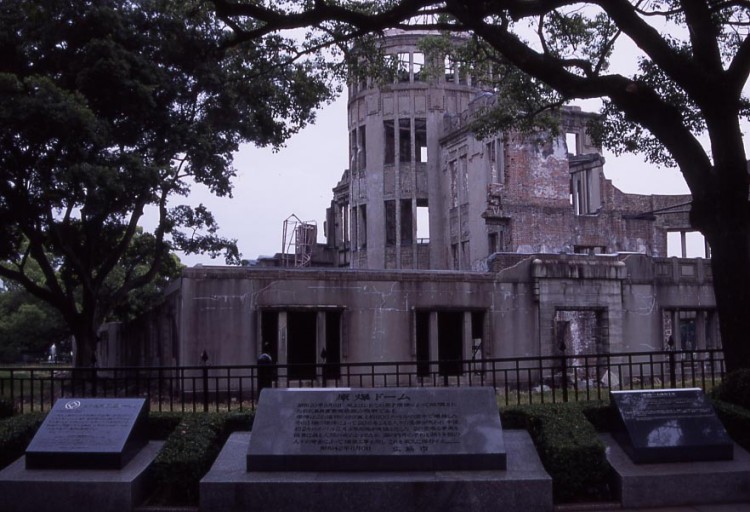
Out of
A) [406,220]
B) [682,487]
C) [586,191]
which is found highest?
[586,191]

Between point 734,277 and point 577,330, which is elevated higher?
point 734,277

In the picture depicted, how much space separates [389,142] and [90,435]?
38777mm

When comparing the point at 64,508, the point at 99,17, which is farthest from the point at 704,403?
the point at 99,17

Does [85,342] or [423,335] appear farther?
[85,342]

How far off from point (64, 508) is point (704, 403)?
6861 mm

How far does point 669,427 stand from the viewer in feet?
29.5

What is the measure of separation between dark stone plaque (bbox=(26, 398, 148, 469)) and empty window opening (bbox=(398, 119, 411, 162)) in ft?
123

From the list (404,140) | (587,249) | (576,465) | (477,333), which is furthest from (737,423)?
(404,140)

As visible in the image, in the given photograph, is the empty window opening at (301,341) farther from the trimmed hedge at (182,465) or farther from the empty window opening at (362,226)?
the empty window opening at (362,226)

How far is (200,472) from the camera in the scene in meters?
8.84

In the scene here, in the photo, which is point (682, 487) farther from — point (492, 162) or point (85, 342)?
point (492, 162)

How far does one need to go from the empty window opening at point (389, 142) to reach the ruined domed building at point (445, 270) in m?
0.07

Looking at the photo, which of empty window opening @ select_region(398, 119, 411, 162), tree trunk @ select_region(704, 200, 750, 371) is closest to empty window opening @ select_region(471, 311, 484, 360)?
tree trunk @ select_region(704, 200, 750, 371)

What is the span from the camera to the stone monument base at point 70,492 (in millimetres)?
8523
